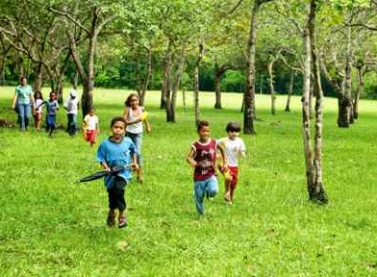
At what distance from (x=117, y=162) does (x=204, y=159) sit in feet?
5.93

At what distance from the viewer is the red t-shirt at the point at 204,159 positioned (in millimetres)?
12781

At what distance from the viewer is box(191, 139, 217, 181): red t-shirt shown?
12.8 m

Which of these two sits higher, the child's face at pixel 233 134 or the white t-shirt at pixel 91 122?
the child's face at pixel 233 134

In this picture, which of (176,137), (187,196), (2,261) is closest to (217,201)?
(187,196)

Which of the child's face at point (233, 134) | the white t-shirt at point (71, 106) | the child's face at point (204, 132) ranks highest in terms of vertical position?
the child's face at point (204, 132)

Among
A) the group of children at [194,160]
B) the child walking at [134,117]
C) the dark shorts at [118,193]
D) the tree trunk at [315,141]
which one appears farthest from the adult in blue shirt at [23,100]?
the dark shorts at [118,193]

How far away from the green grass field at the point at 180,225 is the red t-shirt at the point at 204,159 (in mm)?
759

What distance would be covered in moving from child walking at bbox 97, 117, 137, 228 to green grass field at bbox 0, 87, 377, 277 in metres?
0.35

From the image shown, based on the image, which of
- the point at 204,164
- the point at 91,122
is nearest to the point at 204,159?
the point at 204,164

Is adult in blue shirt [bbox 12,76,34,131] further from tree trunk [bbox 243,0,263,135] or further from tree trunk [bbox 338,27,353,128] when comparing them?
tree trunk [bbox 338,27,353,128]

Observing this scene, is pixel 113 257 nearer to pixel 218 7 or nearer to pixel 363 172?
pixel 363 172

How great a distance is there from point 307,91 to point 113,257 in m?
6.71

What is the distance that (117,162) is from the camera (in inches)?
457

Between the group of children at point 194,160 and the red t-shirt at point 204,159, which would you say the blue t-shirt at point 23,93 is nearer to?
the group of children at point 194,160
